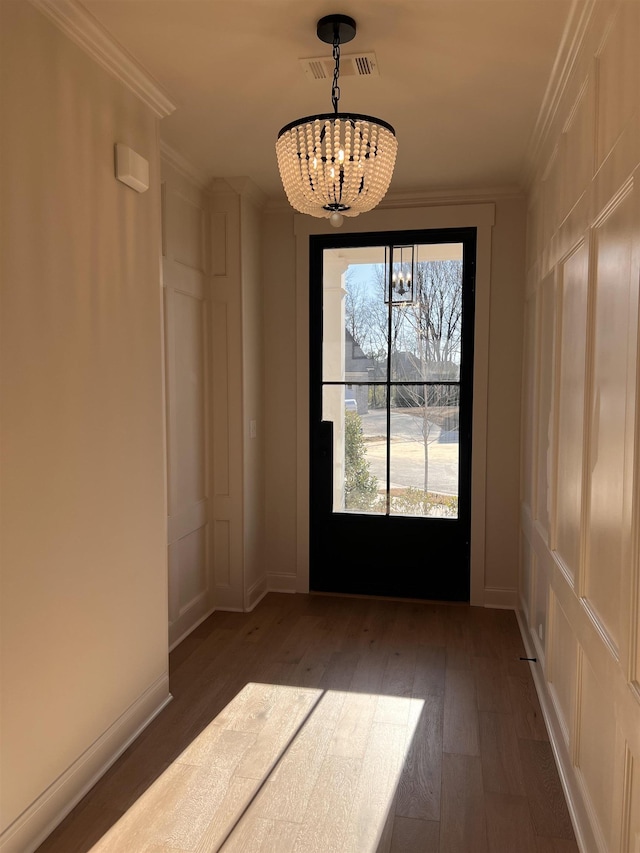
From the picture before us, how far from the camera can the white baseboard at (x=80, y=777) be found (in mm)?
1875

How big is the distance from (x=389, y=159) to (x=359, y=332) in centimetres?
201

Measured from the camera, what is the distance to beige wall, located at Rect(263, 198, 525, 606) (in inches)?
151

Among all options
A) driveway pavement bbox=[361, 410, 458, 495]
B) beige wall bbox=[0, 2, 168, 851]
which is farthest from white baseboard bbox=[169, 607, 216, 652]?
driveway pavement bbox=[361, 410, 458, 495]

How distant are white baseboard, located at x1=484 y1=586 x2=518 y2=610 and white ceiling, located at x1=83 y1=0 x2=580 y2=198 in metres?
2.60

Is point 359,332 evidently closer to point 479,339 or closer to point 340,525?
point 479,339

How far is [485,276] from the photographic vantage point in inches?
151

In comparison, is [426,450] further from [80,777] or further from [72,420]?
[80,777]

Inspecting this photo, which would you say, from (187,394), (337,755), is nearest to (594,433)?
(337,755)

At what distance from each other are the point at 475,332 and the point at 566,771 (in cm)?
249

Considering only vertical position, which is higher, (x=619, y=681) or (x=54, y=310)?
(x=54, y=310)

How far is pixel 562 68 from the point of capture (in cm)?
231

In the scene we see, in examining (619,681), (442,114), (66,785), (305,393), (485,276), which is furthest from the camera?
(305,393)

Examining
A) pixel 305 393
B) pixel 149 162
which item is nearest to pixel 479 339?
pixel 305 393

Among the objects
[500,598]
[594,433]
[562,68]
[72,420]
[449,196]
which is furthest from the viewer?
→ [500,598]
